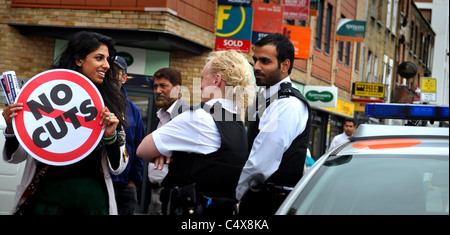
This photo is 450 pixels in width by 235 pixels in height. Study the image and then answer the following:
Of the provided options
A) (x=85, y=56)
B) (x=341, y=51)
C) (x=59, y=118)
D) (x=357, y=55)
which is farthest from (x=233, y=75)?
(x=357, y=55)

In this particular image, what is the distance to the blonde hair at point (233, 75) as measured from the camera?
3.93 m

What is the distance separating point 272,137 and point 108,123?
961mm

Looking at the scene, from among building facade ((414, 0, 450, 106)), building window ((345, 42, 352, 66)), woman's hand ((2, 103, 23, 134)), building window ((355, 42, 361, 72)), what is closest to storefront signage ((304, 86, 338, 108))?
building window ((345, 42, 352, 66))

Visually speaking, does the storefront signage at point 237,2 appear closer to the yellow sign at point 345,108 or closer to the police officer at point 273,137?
the police officer at point 273,137

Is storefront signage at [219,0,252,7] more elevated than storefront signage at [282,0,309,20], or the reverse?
storefront signage at [282,0,309,20]

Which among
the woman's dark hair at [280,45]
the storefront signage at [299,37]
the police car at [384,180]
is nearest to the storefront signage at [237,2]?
the storefront signage at [299,37]

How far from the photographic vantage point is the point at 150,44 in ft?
45.4

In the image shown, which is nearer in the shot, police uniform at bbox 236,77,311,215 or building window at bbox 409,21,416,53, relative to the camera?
police uniform at bbox 236,77,311,215

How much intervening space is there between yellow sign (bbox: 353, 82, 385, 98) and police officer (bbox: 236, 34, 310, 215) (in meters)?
24.3

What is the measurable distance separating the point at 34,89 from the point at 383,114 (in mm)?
2116

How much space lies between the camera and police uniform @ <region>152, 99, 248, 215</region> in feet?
11.7

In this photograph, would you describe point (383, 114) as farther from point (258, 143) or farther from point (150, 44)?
point (150, 44)

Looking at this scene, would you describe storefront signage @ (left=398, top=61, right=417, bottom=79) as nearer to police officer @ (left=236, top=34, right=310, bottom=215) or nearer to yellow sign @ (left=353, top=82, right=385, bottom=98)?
yellow sign @ (left=353, top=82, right=385, bottom=98)

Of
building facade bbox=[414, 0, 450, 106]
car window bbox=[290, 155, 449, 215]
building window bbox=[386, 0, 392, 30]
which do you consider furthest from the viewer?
building facade bbox=[414, 0, 450, 106]
